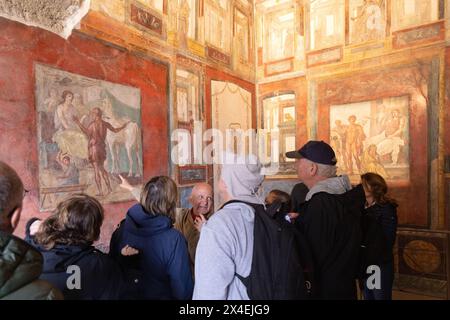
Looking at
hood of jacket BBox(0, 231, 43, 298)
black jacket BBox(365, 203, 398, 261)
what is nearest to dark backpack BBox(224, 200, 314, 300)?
hood of jacket BBox(0, 231, 43, 298)

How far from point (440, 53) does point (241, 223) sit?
6551 mm

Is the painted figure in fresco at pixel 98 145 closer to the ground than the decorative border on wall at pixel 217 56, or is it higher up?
closer to the ground

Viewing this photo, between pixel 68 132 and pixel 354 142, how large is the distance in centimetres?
569

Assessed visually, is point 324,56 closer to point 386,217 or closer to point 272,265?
point 386,217

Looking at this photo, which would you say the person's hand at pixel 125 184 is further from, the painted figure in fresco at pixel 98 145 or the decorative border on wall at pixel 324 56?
the decorative border on wall at pixel 324 56

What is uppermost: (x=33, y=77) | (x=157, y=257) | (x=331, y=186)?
(x=33, y=77)

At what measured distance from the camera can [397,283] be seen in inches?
264

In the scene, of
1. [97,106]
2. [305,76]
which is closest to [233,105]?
[305,76]

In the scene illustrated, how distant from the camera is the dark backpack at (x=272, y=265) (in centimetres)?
179

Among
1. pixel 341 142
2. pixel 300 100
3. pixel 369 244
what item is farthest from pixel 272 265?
pixel 300 100

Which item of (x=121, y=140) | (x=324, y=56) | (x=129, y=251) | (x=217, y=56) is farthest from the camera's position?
(x=324, y=56)

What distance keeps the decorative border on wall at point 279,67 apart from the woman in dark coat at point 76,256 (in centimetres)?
706

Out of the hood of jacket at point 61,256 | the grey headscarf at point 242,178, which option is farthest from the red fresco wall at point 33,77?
the grey headscarf at point 242,178

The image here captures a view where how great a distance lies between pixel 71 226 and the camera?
1.87 metres
